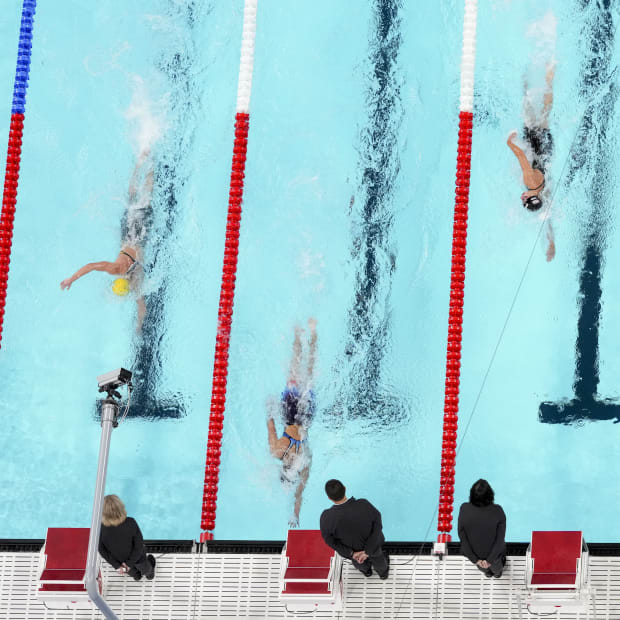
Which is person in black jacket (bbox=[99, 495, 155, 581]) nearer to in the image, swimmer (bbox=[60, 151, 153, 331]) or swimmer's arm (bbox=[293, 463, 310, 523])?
swimmer's arm (bbox=[293, 463, 310, 523])

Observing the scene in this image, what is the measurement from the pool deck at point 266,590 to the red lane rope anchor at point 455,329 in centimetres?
77

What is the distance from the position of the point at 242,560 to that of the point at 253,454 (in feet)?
8.22

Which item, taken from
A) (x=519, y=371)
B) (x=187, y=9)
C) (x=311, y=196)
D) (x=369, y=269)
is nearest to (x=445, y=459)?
(x=519, y=371)

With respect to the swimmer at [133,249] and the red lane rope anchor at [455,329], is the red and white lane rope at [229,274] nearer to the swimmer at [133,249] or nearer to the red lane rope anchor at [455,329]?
the swimmer at [133,249]

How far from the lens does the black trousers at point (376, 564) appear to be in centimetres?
750

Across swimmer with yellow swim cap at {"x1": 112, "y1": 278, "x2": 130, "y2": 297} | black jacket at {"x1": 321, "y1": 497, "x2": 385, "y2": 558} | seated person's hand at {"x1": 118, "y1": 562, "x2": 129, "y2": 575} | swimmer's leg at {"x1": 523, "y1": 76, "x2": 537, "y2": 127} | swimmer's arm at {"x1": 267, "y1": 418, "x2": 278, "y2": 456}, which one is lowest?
seated person's hand at {"x1": 118, "y1": 562, "x2": 129, "y2": 575}

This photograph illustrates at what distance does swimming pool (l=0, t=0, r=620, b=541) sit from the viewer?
33.9 ft

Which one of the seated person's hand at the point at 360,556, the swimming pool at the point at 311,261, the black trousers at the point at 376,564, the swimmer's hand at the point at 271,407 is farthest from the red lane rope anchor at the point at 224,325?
the seated person's hand at the point at 360,556

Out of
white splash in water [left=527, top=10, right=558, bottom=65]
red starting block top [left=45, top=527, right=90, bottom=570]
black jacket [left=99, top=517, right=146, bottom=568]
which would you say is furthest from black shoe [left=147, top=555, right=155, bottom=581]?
white splash in water [left=527, top=10, right=558, bottom=65]

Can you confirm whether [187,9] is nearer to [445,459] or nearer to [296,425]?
[296,425]

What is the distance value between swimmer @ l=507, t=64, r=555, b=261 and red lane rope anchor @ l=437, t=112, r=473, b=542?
0.70 meters

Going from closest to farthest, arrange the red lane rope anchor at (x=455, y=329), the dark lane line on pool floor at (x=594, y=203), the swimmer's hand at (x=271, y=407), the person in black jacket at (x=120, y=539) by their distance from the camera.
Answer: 1. the person in black jacket at (x=120, y=539)
2. the red lane rope anchor at (x=455, y=329)
3. the dark lane line on pool floor at (x=594, y=203)
4. the swimmer's hand at (x=271, y=407)

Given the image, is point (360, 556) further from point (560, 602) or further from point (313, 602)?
point (560, 602)

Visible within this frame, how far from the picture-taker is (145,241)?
36.6 feet
